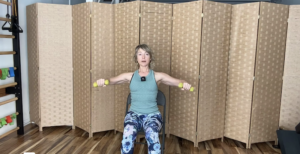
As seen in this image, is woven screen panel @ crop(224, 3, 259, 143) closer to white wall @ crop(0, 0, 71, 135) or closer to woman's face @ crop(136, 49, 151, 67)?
woman's face @ crop(136, 49, 151, 67)

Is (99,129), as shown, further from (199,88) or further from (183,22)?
(183,22)

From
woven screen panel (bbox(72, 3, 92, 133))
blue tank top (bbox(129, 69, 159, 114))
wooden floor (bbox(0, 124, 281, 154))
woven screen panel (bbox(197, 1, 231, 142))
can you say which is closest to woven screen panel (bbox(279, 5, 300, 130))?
wooden floor (bbox(0, 124, 281, 154))

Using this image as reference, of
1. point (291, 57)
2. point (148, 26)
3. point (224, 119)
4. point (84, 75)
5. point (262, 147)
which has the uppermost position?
point (148, 26)

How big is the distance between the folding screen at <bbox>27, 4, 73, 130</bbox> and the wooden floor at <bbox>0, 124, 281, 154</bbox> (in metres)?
0.29

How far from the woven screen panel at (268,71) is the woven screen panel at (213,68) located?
1.22ft

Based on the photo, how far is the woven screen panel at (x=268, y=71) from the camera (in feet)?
9.57

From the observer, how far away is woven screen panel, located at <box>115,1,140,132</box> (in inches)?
121

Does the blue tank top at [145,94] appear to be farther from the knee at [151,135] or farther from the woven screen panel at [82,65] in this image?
the woven screen panel at [82,65]

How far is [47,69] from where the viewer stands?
3.43 m

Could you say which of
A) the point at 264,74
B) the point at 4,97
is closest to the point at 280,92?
the point at 264,74

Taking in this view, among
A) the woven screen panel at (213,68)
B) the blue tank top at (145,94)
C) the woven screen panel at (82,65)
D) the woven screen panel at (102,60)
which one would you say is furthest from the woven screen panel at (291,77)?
the woven screen panel at (82,65)

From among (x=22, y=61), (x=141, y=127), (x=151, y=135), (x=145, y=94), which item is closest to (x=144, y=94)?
(x=145, y=94)

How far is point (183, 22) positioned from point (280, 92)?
1449 millimetres

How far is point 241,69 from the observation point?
3041 mm
